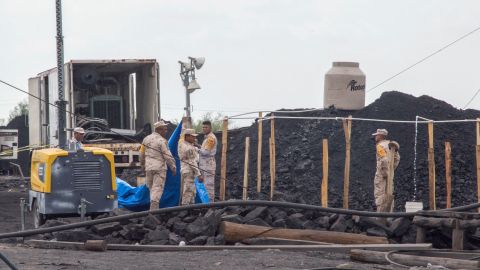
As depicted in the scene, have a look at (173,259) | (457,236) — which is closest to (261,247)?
(173,259)

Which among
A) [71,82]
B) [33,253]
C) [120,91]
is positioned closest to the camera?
[33,253]

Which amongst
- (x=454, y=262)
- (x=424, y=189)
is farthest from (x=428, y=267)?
(x=424, y=189)

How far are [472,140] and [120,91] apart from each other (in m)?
9.90

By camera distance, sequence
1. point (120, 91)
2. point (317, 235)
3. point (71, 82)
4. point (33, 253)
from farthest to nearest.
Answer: point (120, 91) < point (71, 82) < point (317, 235) < point (33, 253)

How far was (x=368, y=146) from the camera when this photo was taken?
30484 mm

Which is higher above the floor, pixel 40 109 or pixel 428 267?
pixel 40 109

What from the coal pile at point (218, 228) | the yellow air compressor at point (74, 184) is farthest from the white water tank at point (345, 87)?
the yellow air compressor at point (74, 184)

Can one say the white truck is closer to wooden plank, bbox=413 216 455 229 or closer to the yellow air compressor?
the yellow air compressor

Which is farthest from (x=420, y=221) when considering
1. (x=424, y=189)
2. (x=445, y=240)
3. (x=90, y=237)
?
(x=424, y=189)

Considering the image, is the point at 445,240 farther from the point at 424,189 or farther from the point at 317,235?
the point at 424,189

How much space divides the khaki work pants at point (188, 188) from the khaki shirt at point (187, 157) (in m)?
0.09

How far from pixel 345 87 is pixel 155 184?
12.1 metres

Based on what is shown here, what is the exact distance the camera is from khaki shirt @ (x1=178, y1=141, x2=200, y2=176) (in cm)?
2008

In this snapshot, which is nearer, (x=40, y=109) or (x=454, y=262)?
(x=454, y=262)
